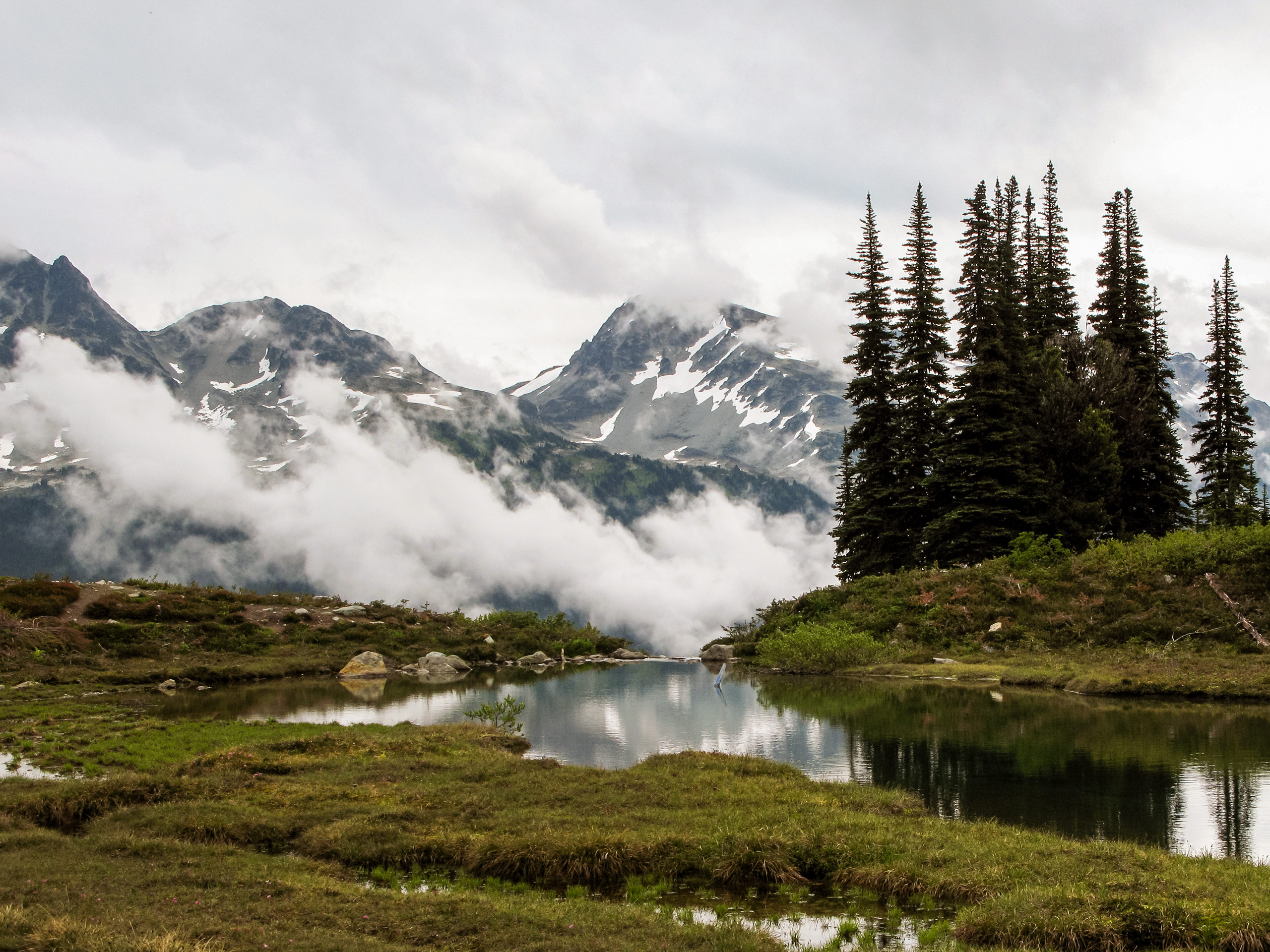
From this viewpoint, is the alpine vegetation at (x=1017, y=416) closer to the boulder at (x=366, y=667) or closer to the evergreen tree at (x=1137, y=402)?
the evergreen tree at (x=1137, y=402)

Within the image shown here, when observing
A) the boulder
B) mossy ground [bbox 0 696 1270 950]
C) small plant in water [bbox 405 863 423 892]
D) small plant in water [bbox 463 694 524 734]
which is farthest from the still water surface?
small plant in water [bbox 405 863 423 892]

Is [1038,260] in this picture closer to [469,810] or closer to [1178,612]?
[1178,612]

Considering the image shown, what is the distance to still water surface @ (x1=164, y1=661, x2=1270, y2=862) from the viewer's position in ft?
65.2

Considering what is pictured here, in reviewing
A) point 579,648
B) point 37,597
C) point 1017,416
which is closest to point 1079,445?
point 1017,416

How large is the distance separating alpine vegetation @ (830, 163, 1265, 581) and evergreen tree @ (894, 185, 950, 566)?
119mm

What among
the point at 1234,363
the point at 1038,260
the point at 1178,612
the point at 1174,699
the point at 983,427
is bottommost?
the point at 1174,699

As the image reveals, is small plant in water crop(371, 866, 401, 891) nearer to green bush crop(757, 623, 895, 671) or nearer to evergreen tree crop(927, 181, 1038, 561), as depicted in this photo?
green bush crop(757, 623, 895, 671)

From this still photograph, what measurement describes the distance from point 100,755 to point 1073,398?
60.0 metres

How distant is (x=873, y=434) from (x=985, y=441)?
849 centimetres

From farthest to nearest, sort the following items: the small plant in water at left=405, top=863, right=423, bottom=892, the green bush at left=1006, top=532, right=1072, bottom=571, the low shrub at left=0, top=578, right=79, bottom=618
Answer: the green bush at left=1006, top=532, right=1072, bottom=571 < the low shrub at left=0, top=578, right=79, bottom=618 < the small plant in water at left=405, top=863, right=423, bottom=892

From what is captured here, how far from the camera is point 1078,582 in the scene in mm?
49094

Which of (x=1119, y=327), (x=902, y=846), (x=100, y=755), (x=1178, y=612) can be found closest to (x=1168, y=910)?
(x=902, y=846)

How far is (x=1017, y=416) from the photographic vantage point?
61.2m

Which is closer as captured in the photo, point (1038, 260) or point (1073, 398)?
point (1073, 398)
